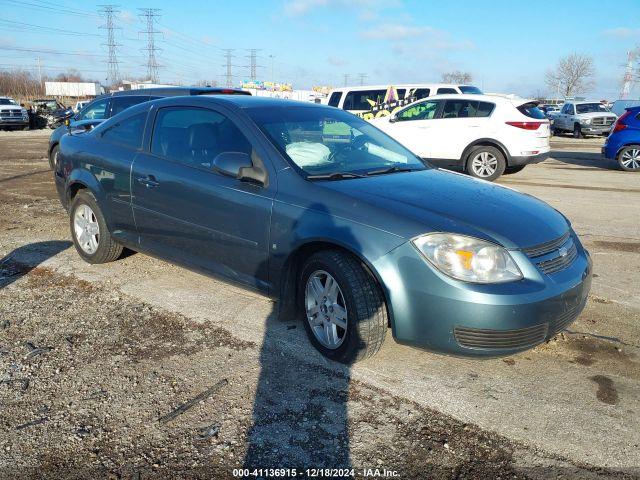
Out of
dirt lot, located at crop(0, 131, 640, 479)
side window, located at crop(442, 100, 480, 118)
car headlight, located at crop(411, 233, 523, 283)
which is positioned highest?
side window, located at crop(442, 100, 480, 118)

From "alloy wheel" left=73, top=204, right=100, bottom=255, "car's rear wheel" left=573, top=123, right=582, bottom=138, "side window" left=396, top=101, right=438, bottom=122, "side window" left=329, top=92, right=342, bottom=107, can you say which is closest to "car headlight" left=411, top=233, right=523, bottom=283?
"alloy wheel" left=73, top=204, right=100, bottom=255

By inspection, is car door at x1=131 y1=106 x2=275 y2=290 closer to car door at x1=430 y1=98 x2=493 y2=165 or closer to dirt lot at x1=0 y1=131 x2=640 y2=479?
dirt lot at x1=0 y1=131 x2=640 y2=479

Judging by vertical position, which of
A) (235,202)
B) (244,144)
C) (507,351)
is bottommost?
(507,351)

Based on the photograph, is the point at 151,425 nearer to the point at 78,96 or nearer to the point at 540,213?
the point at 540,213

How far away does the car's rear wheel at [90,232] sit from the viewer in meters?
5.03

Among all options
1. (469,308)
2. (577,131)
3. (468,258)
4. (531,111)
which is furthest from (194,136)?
(577,131)

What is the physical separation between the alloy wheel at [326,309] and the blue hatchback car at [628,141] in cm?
1269

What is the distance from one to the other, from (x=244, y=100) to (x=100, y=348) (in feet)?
7.00

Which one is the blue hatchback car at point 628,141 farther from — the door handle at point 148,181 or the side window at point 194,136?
the door handle at point 148,181

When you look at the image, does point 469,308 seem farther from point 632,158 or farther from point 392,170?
point 632,158

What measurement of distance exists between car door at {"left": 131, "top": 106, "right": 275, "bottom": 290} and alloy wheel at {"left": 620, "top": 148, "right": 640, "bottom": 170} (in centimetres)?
1257

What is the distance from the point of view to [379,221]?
3.11m

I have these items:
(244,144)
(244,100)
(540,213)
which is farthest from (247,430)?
(244,100)

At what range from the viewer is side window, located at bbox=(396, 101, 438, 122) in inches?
457
